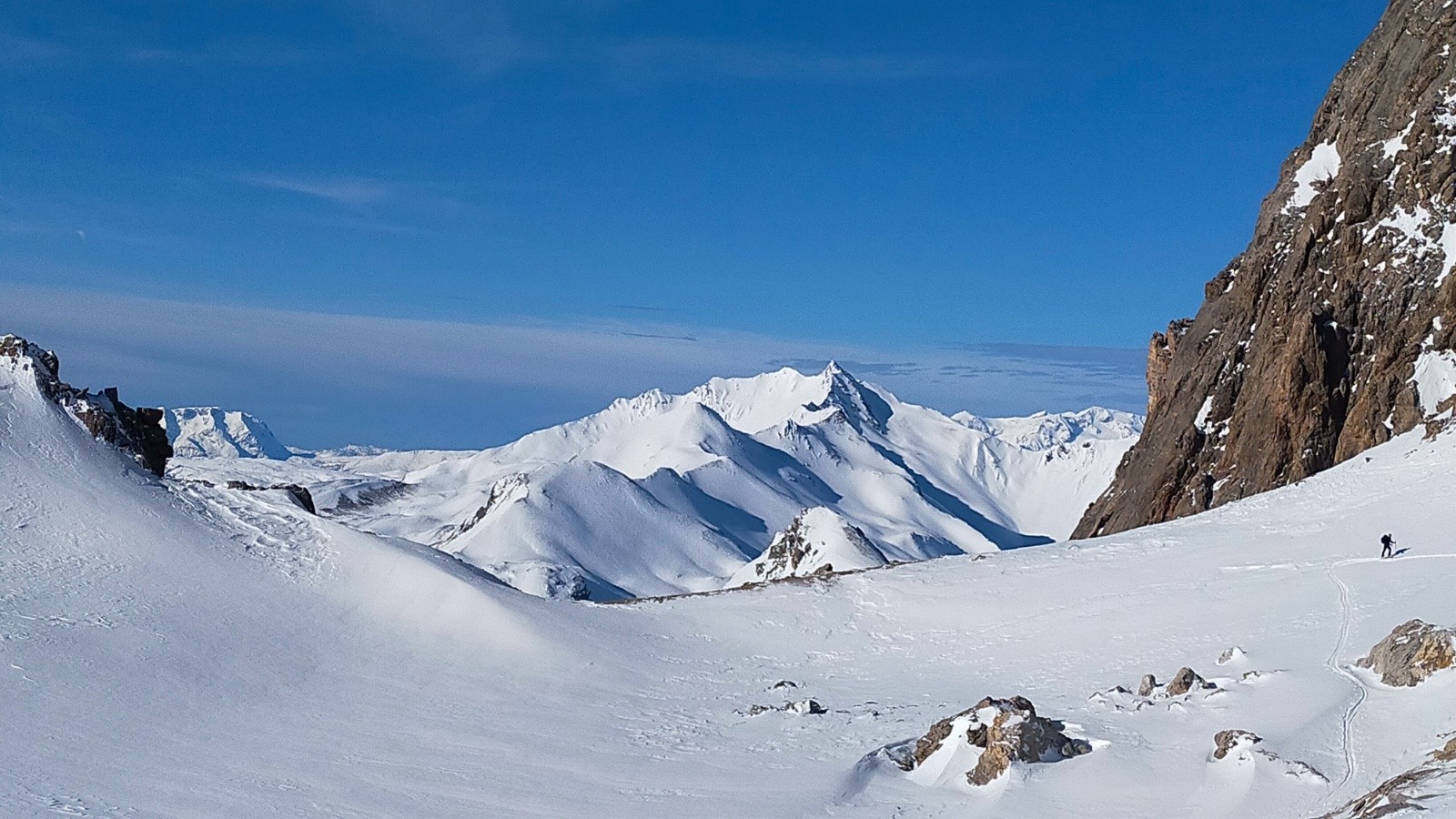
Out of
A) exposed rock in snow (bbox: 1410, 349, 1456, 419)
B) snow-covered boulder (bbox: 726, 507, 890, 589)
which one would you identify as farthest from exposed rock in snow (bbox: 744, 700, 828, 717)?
snow-covered boulder (bbox: 726, 507, 890, 589)

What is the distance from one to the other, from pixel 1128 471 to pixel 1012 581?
24.3m

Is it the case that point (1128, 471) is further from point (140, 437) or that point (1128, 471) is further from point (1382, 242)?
point (140, 437)

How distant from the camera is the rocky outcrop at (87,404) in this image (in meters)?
37.3

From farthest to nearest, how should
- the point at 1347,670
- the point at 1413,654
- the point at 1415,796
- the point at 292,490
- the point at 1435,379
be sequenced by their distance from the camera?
the point at 1435,379
the point at 292,490
the point at 1347,670
the point at 1413,654
the point at 1415,796

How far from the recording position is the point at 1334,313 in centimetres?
4916

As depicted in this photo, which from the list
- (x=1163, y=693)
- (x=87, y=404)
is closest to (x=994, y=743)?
(x=1163, y=693)

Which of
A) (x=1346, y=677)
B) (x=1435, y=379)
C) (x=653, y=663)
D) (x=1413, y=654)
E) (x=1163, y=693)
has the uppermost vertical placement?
(x=1435, y=379)

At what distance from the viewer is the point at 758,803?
58.7 feet

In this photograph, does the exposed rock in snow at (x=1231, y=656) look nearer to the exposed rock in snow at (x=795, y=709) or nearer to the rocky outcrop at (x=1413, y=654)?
the rocky outcrop at (x=1413, y=654)

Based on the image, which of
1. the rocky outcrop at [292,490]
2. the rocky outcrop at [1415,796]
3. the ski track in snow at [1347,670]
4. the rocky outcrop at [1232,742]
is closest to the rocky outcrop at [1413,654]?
the ski track in snow at [1347,670]

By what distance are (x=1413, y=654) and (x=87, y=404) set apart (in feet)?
130

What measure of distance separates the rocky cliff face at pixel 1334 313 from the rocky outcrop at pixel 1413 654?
2715cm

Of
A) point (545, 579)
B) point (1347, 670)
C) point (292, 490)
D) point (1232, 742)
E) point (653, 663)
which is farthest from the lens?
point (545, 579)

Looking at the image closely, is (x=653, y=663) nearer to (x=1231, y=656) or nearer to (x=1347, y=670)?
(x=1231, y=656)
